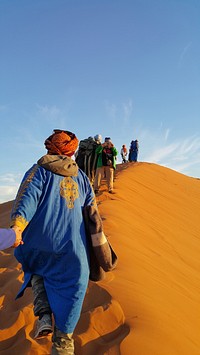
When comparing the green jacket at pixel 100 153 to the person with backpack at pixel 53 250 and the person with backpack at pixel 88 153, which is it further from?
the person with backpack at pixel 53 250

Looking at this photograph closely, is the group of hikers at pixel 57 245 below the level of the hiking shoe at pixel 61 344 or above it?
above

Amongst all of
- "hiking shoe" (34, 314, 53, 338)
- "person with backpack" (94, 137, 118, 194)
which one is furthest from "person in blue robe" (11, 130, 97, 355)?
"person with backpack" (94, 137, 118, 194)

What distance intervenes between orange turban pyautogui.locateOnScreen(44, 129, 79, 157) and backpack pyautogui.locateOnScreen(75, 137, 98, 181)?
24.1 ft

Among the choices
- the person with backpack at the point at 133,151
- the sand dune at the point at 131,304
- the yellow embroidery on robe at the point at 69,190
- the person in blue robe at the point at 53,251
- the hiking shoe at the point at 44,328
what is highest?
the person with backpack at the point at 133,151

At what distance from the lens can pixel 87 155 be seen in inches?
394

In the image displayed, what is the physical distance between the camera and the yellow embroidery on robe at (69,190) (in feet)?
7.66

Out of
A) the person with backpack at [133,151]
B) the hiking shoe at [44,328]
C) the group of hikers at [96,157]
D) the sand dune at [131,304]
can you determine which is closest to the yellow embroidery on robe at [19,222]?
the hiking shoe at [44,328]

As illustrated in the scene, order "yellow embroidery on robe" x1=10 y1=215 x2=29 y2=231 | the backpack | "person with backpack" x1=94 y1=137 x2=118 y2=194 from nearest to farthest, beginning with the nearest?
"yellow embroidery on robe" x1=10 y1=215 x2=29 y2=231
the backpack
"person with backpack" x1=94 y1=137 x2=118 y2=194

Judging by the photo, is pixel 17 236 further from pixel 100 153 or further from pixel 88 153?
pixel 100 153

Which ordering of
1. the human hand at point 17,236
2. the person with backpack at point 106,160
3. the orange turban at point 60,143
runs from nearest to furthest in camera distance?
the human hand at point 17,236, the orange turban at point 60,143, the person with backpack at point 106,160

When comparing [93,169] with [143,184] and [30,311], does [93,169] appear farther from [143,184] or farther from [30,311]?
[30,311]

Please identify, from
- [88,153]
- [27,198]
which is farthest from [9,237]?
[88,153]

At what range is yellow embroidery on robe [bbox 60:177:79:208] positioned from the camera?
234 cm

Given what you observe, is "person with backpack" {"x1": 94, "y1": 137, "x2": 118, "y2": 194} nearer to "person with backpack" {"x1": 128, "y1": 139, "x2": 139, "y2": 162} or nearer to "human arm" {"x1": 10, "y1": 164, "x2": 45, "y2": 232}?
"human arm" {"x1": 10, "y1": 164, "x2": 45, "y2": 232}
